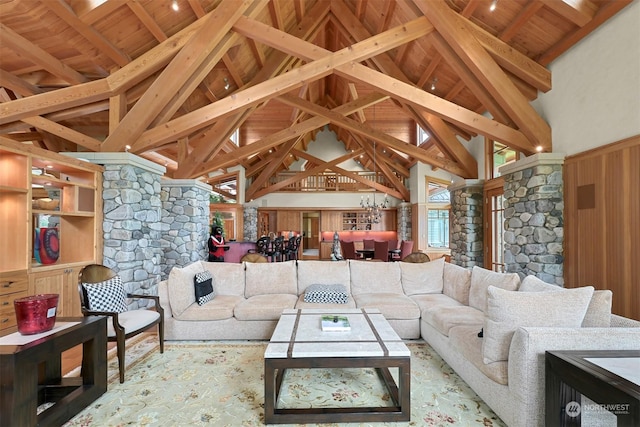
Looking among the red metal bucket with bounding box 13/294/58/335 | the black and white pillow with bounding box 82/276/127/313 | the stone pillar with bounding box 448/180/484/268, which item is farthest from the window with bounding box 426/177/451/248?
the red metal bucket with bounding box 13/294/58/335

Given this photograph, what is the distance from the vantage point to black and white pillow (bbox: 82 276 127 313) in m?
2.77

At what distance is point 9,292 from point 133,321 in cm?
154

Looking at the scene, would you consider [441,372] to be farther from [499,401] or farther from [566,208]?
[566,208]

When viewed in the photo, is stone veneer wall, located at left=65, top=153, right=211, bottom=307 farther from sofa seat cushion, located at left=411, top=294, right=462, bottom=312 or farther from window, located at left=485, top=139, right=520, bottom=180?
window, located at left=485, top=139, right=520, bottom=180

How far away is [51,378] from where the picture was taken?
7.79 feet

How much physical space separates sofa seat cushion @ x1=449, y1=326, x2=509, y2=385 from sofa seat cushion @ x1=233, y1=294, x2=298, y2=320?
180 cm

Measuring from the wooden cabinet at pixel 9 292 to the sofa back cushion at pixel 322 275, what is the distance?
10.2 feet

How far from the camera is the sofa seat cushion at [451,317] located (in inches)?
114

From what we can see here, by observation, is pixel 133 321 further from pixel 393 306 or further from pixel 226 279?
pixel 393 306

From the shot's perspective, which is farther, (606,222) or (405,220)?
(405,220)

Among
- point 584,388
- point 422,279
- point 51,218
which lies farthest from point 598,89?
point 51,218

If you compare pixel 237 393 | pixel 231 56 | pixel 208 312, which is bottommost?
pixel 237 393

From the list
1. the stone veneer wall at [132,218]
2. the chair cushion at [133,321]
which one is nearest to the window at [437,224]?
the stone veneer wall at [132,218]

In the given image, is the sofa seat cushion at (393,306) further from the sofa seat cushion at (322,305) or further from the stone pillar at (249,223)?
the stone pillar at (249,223)
